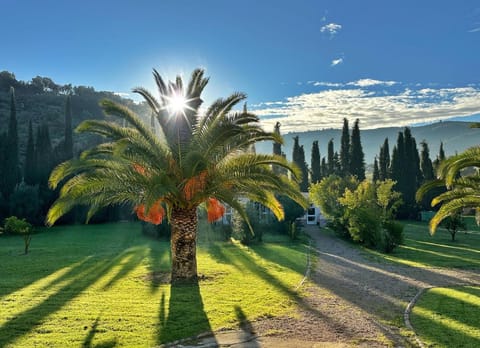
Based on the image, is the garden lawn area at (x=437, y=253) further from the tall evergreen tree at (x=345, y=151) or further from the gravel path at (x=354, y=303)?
the tall evergreen tree at (x=345, y=151)

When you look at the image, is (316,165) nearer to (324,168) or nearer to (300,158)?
(324,168)

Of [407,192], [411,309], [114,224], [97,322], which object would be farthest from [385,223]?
[407,192]

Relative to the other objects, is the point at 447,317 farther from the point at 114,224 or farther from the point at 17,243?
the point at 114,224

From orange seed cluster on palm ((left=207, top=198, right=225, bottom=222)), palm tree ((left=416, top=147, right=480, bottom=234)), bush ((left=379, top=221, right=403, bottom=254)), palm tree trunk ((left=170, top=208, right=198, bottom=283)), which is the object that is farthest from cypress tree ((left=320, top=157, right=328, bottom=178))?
palm tree trunk ((left=170, top=208, right=198, bottom=283))

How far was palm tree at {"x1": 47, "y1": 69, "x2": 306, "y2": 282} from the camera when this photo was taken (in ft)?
31.7

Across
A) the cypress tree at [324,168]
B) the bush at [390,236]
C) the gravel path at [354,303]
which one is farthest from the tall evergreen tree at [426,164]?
the gravel path at [354,303]

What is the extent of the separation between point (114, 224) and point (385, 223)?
20.6 metres

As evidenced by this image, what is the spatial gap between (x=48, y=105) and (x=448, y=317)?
6204 cm

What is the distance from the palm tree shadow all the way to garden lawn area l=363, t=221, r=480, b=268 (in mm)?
9473

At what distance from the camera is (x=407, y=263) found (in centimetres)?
1487

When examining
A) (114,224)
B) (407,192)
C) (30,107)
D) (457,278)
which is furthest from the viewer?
(30,107)

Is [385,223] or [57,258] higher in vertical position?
[385,223]

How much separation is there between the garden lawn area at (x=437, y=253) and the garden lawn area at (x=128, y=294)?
4.37 m

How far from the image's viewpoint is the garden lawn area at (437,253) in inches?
586
